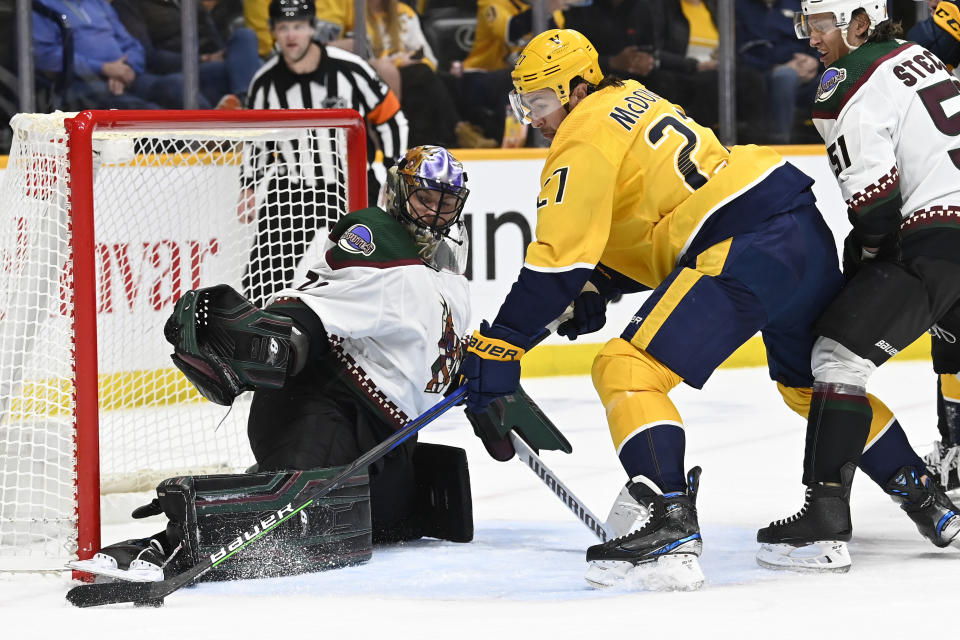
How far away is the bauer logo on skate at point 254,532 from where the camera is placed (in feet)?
8.74

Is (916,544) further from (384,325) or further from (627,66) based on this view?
(627,66)

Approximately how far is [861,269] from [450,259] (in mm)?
856

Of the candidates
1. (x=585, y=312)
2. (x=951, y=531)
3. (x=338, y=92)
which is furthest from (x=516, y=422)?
(x=338, y=92)

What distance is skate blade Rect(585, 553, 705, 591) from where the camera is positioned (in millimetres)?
2561

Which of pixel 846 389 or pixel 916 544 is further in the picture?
pixel 916 544

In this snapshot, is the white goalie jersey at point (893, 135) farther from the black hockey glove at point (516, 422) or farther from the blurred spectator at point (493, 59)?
the blurred spectator at point (493, 59)

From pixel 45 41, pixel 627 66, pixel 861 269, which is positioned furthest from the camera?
pixel 627 66

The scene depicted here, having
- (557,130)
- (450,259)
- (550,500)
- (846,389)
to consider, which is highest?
(557,130)

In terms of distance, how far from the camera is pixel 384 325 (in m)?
2.95

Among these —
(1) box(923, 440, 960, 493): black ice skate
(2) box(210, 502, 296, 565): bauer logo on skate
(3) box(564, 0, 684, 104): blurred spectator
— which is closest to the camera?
(2) box(210, 502, 296, 565): bauer logo on skate

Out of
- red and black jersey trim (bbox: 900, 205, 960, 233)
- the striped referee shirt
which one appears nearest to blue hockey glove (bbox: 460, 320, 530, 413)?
red and black jersey trim (bbox: 900, 205, 960, 233)

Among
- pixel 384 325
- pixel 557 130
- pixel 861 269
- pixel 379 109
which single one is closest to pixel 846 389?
pixel 861 269

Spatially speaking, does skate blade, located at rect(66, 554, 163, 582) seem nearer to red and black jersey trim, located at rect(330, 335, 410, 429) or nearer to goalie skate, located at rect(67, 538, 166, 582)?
goalie skate, located at rect(67, 538, 166, 582)

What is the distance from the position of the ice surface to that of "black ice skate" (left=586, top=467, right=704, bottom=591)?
36mm
